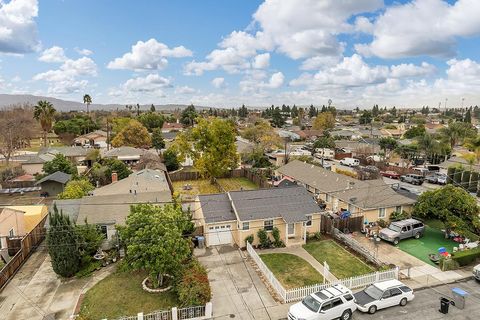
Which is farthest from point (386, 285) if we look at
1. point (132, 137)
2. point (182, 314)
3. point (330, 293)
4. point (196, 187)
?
point (132, 137)

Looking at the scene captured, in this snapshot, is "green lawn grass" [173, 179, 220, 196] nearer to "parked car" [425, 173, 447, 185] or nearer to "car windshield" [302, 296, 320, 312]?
"car windshield" [302, 296, 320, 312]

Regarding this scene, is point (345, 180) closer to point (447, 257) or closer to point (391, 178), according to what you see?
point (447, 257)

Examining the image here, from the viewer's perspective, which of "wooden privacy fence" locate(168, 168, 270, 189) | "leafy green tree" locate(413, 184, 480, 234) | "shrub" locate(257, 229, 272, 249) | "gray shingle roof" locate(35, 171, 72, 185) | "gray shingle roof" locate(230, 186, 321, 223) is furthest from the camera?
"wooden privacy fence" locate(168, 168, 270, 189)

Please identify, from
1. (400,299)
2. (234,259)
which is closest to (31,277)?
(234,259)

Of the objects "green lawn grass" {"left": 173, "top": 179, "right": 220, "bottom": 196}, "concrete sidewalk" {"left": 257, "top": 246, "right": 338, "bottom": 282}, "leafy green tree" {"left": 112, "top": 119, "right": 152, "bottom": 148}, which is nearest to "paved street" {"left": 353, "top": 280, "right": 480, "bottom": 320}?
"concrete sidewalk" {"left": 257, "top": 246, "right": 338, "bottom": 282}

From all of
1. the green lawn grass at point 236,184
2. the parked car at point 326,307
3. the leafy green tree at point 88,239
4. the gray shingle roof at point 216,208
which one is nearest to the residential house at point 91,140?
the green lawn grass at point 236,184

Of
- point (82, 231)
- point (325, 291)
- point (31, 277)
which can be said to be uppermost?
point (82, 231)

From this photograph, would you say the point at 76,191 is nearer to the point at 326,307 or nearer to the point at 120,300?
the point at 120,300
